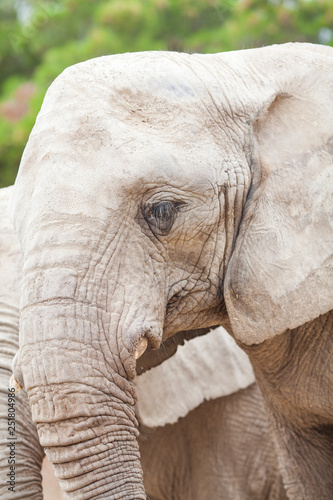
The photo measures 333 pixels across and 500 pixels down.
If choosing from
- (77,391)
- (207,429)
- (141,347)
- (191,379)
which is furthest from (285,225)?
(207,429)

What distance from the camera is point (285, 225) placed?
260 centimetres

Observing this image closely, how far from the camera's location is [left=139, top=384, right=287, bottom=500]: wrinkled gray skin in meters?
4.25

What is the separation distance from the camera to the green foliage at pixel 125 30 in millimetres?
8023

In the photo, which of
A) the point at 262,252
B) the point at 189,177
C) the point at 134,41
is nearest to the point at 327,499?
the point at 262,252

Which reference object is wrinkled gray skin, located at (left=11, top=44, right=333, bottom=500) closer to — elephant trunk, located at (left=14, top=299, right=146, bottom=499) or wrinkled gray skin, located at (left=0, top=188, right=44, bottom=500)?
elephant trunk, located at (left=14, top=299, right=146, bottom=499)

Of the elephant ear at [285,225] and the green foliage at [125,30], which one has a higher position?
the green foliage at [125,30]

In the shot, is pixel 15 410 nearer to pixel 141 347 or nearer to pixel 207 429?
pixel 141 347

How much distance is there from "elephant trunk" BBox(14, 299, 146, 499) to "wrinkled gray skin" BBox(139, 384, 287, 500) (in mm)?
1938

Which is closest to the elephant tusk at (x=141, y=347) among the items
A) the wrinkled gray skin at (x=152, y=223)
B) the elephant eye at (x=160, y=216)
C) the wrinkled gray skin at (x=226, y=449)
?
the wrinkled gray skin at (x=152, y=223)

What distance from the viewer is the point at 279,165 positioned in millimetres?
2639

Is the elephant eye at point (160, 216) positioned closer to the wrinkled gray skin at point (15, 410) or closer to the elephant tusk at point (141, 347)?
the elephant tusk at point (141, 347)

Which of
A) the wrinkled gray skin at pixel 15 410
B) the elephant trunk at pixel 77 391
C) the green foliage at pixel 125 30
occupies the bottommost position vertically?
the elephant trunk at pixel 77 391

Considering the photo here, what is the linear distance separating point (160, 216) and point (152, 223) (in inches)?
1.1

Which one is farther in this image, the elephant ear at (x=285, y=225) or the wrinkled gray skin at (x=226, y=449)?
the wrinkled gray skin at (x=226, y=449)
